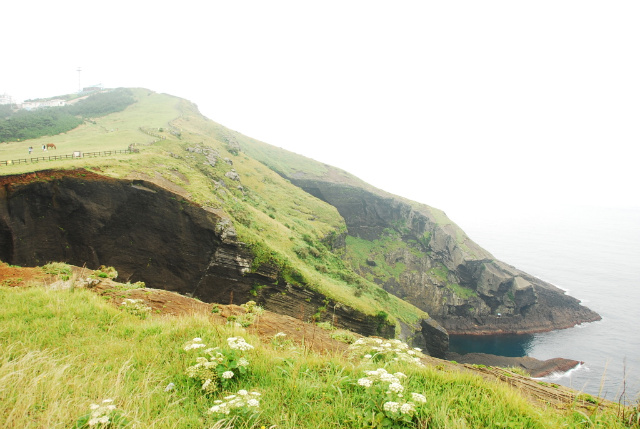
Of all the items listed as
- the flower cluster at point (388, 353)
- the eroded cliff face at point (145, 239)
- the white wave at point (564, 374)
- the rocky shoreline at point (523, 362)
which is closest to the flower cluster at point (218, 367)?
the flower cluster at point (388, 353)

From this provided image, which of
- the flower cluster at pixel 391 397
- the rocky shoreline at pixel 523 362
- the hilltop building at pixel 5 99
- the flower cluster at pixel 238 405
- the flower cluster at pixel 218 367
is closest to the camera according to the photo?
the flower cluster at pixel 238 405

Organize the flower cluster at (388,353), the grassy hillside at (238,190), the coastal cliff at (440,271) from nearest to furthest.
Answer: the flower cluster at (388,353) < the grassy hillside at (238,190) < the coastal cliff at (440,271)

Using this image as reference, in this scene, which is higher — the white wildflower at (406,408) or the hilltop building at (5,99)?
the white wildflower at (406,408)

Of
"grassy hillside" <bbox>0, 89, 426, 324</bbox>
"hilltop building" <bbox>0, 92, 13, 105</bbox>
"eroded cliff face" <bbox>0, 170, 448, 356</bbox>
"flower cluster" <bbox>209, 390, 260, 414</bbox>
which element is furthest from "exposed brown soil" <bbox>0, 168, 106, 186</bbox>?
"hilltop building" <bbox>0, 92, 13, 105</bbox>

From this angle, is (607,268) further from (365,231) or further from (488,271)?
(365,231)

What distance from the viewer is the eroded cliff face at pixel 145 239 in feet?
60.5

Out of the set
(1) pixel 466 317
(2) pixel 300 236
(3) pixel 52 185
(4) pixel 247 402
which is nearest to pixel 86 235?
(3) pixel 52 185

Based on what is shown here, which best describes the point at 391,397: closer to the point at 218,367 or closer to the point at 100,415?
the point at 218,367

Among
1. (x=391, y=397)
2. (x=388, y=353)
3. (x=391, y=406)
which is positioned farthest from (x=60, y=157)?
(x=391, y=406)

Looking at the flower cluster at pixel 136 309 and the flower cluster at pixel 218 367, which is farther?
the flower cluster at pixel 136 309

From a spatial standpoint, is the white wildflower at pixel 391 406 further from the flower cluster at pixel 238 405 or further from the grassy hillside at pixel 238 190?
the grassy hillside at pixel 238 190

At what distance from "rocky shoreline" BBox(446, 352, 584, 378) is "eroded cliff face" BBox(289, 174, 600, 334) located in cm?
1139

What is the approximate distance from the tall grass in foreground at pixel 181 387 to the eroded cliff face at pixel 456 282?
56.2 meters

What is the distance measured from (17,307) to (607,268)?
132 metres
